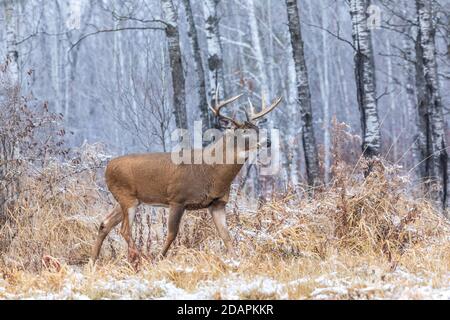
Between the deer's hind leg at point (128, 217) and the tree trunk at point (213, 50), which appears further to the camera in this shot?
the tree trunk at point (213, 50)

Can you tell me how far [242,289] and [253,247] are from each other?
206cm

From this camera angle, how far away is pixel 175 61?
13.4 meters

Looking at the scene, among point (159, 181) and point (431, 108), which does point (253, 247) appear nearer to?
point (159, 181)

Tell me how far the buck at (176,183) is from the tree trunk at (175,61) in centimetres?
334

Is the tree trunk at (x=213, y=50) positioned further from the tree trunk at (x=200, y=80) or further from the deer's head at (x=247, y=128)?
the deer's head at (x=247, y=128)

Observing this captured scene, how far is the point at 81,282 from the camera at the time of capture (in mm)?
8211

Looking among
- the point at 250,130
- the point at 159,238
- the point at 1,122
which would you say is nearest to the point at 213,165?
the point at 250,130

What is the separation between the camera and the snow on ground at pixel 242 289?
7383mm

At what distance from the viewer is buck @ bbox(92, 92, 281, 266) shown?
9766 millimetres

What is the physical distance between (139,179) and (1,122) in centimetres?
230

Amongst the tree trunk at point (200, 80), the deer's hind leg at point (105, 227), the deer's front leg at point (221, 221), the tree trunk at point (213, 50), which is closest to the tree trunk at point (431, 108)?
the tree trunk at point (213, 50)

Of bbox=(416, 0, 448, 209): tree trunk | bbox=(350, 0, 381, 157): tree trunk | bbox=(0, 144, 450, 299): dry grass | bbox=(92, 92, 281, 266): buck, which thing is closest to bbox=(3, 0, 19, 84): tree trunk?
bbox=(0, 144, 450, 299): dry grass

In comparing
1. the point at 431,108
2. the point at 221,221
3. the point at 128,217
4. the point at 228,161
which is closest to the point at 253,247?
the point at 221,221
